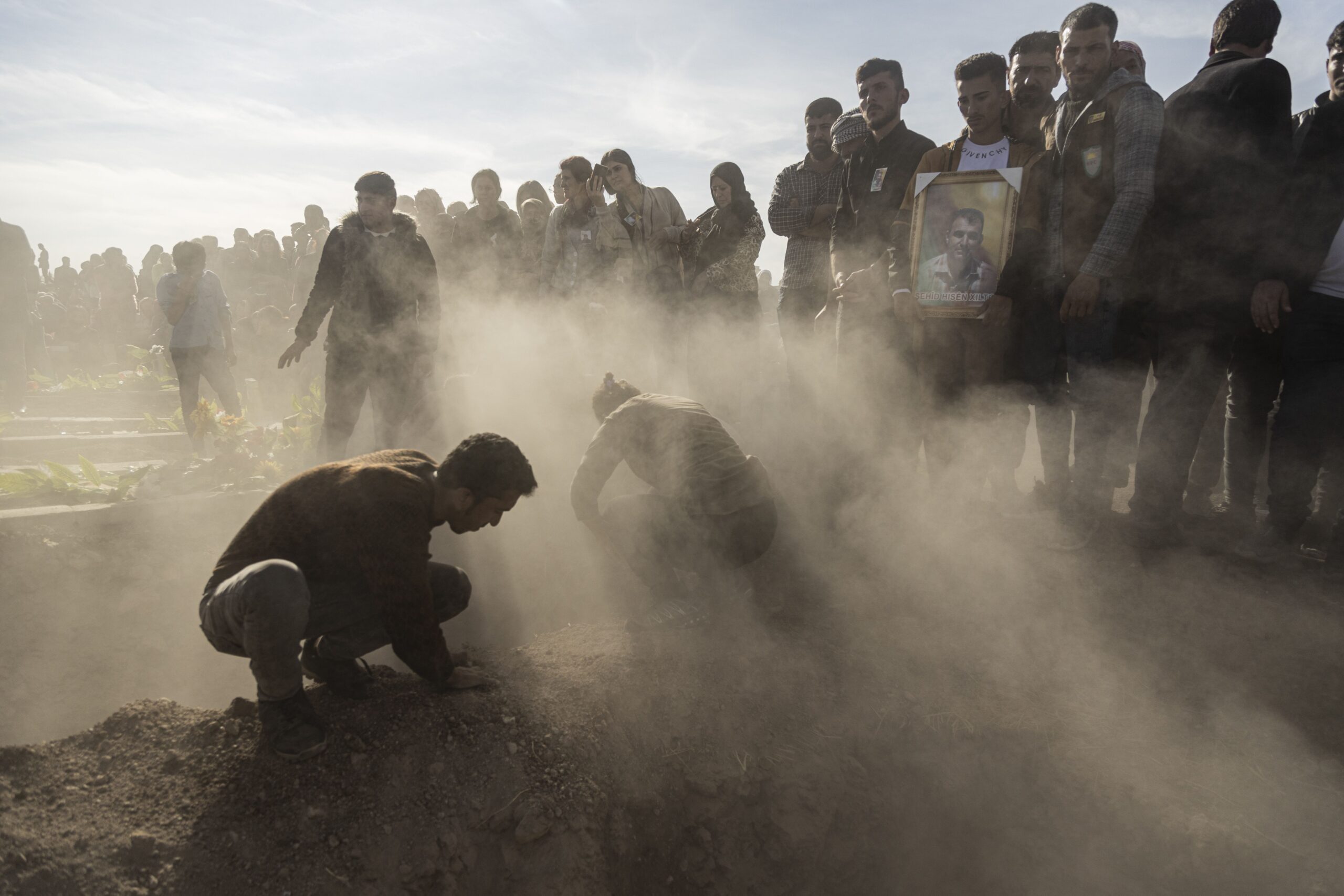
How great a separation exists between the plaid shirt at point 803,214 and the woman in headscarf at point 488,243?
2.62 meters

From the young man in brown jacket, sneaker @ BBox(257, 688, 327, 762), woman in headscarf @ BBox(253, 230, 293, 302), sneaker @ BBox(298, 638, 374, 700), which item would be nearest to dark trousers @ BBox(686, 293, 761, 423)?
the young man in brown jacket

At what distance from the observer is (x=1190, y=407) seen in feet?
11.0

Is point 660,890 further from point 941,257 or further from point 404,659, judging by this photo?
point 941,257

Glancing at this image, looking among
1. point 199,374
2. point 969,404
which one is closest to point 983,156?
point 969,404

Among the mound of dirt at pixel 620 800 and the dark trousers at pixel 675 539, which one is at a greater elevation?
the dark trousers at pixel 675 539

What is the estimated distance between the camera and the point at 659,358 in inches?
228

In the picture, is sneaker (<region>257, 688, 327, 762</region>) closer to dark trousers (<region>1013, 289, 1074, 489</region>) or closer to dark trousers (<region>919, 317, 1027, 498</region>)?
dark trousers (<region>919, 317, 1027, 498</region>)

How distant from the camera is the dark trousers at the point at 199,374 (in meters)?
6.66

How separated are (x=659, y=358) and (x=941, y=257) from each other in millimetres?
2544

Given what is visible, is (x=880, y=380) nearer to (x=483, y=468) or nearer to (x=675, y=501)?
(x=675, y=501)

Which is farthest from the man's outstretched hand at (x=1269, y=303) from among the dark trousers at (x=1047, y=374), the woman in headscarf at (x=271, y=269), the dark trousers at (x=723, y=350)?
the woman in headscarf at (x=271, y=269)

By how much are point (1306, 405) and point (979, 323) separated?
4.57ft

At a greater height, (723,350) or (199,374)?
(723,350)

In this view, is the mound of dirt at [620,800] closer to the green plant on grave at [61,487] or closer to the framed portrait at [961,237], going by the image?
the framed portrait at [961,237]
